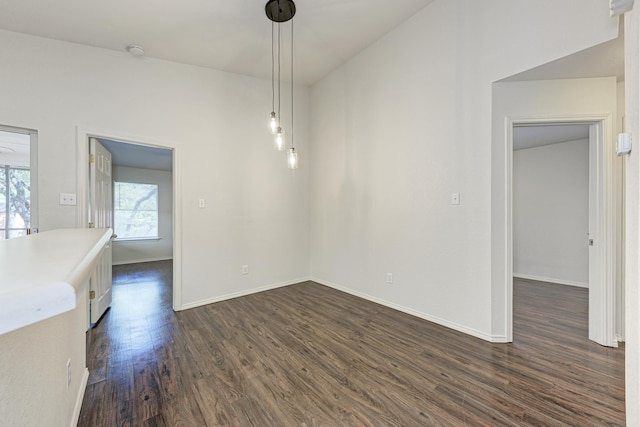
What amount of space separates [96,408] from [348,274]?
287 centimetres

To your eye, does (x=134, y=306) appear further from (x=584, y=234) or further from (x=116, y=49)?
(x=584, y=234)

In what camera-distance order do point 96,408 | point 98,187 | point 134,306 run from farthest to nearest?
point 134,306
point 98,187
point 96,408

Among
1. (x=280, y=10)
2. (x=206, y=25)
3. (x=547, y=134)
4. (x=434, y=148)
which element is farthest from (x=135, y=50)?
(x=547, y=134)

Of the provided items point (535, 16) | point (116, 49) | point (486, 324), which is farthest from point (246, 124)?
point (486, 324)

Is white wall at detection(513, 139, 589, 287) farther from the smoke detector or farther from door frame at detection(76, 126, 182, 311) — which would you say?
the smoke detector

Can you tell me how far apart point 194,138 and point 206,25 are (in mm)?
1267

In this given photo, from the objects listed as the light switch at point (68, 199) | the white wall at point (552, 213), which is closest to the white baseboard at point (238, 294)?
the light switch at point (68, 199)

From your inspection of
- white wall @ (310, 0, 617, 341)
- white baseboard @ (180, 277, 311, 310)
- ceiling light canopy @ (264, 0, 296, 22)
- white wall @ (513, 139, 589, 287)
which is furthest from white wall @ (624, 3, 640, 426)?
white wall @ (513, 139, 589, 287)

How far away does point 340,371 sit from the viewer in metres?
2.03

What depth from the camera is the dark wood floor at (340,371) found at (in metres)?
1.62

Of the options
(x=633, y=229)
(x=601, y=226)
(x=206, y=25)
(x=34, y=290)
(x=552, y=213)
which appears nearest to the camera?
(x=34, y=290)

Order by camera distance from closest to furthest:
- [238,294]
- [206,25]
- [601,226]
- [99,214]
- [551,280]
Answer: [601,226] < [206,25] < [99,214] < [238,294] < [551,280]

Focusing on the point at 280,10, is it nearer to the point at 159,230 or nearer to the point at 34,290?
the point at 34,290

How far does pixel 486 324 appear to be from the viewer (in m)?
2.47
